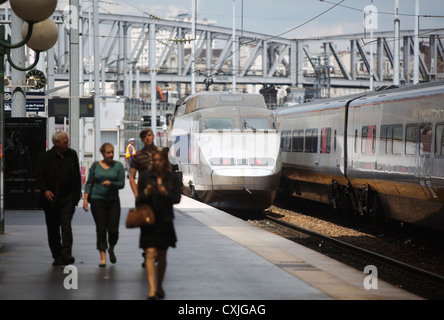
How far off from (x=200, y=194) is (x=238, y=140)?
1895 millimetres

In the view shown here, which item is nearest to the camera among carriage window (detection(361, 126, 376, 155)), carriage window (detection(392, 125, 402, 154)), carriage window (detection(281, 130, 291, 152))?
carriage window (detection(392, 125, 402, 154))

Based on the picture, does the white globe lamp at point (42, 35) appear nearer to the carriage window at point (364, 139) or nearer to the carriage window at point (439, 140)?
the carriage window at point (439, 140)

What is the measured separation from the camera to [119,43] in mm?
112938

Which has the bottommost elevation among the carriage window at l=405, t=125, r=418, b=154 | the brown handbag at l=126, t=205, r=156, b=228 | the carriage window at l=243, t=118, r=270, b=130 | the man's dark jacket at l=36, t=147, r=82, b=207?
the brown handbag at l=126, t=205, r=156, b=228

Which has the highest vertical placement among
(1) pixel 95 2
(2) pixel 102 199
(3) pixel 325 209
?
(1) pixel 95 2

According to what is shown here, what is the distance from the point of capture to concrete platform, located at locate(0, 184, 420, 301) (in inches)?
390

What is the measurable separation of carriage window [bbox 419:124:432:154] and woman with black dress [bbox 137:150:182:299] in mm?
9535

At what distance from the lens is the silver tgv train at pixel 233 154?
81.6 feet

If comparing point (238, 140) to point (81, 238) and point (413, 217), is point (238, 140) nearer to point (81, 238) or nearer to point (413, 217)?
point (413, 217)

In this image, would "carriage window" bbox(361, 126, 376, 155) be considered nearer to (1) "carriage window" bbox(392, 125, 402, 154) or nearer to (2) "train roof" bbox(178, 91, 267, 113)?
(1) "carriage window" bbox(392, 125, 402, 154)

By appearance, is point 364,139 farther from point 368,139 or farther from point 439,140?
point 439,140

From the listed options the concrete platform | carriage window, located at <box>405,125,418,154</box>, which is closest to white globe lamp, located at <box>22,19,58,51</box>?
the concrete platform
